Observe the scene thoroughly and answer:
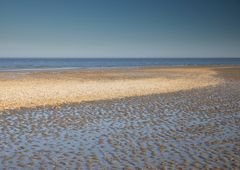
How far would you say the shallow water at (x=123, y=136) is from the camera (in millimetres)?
9180

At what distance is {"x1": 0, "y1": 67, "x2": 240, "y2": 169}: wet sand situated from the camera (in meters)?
9.17

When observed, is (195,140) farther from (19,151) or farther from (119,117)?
(19,151)

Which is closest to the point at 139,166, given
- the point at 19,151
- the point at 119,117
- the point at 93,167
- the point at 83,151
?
the point at 93,167

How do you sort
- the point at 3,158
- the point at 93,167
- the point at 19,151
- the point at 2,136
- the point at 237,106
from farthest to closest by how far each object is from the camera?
the point at 237,106
the point at 2,136
the point at 19,151
the point at 3,158
the point at 93,167

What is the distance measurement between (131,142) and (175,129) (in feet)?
9.17

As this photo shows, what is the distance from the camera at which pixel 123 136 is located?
12.2 metres

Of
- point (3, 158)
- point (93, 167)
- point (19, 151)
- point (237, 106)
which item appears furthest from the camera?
point (237, 106)

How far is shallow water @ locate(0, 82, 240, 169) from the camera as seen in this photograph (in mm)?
9180

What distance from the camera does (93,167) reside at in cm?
866

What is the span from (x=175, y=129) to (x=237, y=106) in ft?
24.2

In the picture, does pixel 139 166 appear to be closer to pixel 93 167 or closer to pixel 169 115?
pixel 93 167

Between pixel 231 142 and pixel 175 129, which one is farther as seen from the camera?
pixel 175 129

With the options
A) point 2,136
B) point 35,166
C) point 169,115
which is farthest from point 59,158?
point 169,115

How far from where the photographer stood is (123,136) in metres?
12.2
